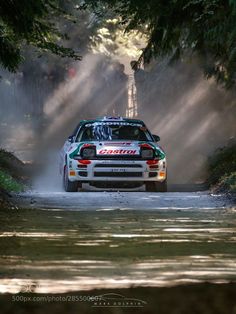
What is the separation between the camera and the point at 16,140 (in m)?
52.1

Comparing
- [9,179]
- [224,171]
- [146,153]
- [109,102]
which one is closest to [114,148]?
[146,153]

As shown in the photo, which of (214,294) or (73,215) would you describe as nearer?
(214,294)

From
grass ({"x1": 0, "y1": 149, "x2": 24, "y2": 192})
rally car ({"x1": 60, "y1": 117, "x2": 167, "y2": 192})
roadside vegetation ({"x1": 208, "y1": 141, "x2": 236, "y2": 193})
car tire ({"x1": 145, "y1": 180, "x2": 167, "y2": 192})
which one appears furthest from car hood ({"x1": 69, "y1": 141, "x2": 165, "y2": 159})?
roadside vegetation ({"x1": 208, "y1": 141, "x2": 236, "y2": 193})

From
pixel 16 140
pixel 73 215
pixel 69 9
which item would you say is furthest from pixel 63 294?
pixel 16 140

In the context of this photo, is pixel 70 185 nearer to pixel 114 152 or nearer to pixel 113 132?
pixel 114 152

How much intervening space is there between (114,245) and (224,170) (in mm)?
13982

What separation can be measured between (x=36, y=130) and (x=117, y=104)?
7.45 meters

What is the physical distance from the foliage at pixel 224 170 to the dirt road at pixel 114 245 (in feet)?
13.3

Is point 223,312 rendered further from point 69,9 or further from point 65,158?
point 69,9

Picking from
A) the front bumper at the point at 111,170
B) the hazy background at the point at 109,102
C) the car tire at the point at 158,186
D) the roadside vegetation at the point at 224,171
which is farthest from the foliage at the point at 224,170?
the front bumper at the point at 111,170

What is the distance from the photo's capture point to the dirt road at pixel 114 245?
6.89m

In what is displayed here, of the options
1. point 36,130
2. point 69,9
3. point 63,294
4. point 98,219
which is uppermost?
point 63,294

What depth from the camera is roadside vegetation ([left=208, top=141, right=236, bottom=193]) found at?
60.8 feet

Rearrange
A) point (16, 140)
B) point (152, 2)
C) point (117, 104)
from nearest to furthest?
1. point (152, 2)
2. point (16, 140)
3. point (117, 104)
